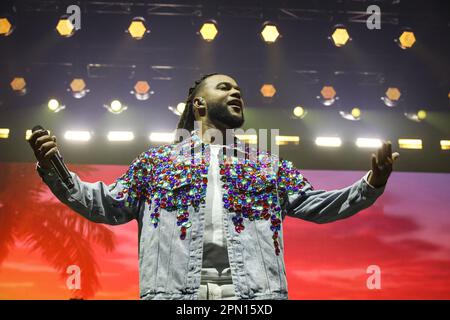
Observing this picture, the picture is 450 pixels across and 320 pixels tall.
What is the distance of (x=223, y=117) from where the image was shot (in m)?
2.51

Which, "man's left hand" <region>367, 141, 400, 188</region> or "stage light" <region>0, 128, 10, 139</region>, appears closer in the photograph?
"man's left hand" <region>367, 141, 400, 188</region>

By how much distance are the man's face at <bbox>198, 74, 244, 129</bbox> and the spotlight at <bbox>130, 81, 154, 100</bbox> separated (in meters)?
2.36

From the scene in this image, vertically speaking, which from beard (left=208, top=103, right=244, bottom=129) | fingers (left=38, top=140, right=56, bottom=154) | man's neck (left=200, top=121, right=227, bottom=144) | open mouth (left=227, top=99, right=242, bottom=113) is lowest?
fingers (left=38, top=140, right=56, bottom=154)

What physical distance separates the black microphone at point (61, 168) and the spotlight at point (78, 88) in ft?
9.45

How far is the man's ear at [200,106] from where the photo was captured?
103 inches

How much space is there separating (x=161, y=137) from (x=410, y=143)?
211 centimetres

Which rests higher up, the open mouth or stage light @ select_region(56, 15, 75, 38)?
stage light @ select_region(56, 15, 75, 38)

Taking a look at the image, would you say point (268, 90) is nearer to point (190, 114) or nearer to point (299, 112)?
point (299, 112)

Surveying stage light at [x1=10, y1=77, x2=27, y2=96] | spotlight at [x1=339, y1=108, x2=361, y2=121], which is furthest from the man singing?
stage light at [x1=10, y1=77, x2=27, y2=96]

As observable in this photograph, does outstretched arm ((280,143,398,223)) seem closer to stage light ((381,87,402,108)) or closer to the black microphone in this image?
the black microphone

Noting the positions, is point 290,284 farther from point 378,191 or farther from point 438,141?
point 378,191

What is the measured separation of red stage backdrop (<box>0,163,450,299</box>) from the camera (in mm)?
4777

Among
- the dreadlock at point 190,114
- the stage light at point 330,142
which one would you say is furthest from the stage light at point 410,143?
the dreadlock at point 190,114
